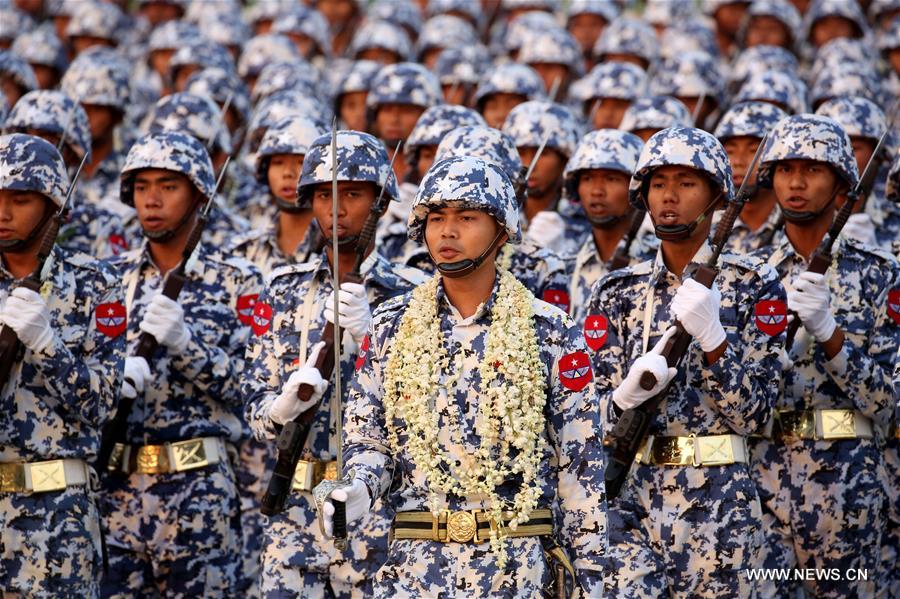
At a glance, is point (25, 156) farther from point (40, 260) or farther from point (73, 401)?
point (73, 401)

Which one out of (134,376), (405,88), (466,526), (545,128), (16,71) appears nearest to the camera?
(466,526)

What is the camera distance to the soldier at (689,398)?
8328 millimetres

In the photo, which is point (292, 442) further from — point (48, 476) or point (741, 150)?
point (741, 150)

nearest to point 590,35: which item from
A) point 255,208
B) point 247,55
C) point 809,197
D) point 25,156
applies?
point 247,55

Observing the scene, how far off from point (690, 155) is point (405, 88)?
22.2 feet

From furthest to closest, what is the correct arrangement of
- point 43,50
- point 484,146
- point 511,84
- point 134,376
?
point 43,50
point 511,84
point 484,146
point 134,376

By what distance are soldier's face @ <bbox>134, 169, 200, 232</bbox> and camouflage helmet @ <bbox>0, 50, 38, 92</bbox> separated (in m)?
6.55

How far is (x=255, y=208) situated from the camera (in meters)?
14.2

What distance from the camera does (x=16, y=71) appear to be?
53.0ft

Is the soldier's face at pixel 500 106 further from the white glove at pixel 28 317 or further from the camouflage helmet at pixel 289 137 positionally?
the white glove at pixel 28 317

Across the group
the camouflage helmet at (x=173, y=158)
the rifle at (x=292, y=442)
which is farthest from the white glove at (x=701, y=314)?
the camouflage helmet at (x=173, y=158)

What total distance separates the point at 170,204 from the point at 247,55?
10.4 m

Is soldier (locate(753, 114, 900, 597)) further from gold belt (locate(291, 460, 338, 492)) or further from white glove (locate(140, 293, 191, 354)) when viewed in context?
white glove (locate(140, 293, 191, 354))

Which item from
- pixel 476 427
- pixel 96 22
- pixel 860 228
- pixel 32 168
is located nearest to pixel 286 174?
pixel 32 168
